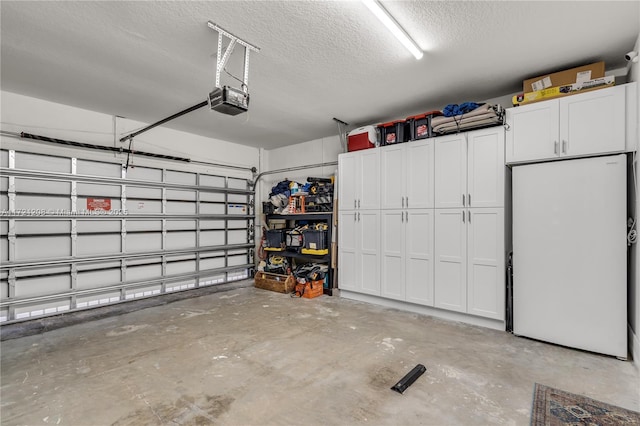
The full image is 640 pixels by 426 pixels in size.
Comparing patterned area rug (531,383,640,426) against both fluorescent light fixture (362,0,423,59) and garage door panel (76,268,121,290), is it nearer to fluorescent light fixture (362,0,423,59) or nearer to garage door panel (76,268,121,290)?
fluorescent light fixture (362,0,423,59)

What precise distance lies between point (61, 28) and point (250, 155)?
4.69 metres

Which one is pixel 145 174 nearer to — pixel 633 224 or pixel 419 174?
pixel 419 174

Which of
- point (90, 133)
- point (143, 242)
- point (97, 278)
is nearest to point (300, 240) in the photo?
point (143, 242)

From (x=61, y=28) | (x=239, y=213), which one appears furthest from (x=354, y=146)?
(x=61, y=28)

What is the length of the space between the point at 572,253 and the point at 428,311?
75.8 inches

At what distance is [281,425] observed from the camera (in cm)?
200

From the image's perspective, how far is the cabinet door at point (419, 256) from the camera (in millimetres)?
4266

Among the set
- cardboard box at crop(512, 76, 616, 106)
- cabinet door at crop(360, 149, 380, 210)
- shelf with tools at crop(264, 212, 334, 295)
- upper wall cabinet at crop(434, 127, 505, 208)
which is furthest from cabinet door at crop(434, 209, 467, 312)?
shelf with tools at crop(264, 212, 334, 295)

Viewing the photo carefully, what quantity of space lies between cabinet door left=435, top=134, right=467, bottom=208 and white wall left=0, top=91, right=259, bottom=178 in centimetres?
468

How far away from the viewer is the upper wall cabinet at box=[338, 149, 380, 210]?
4918mm

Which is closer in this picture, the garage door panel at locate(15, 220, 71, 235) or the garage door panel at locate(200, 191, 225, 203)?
the garage door panel at locate(15, 220, 71, 235)

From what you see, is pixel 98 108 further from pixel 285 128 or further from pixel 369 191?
pixel 369 191

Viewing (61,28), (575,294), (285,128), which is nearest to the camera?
(61,28)

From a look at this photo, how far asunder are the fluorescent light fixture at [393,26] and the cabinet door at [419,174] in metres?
1.57
